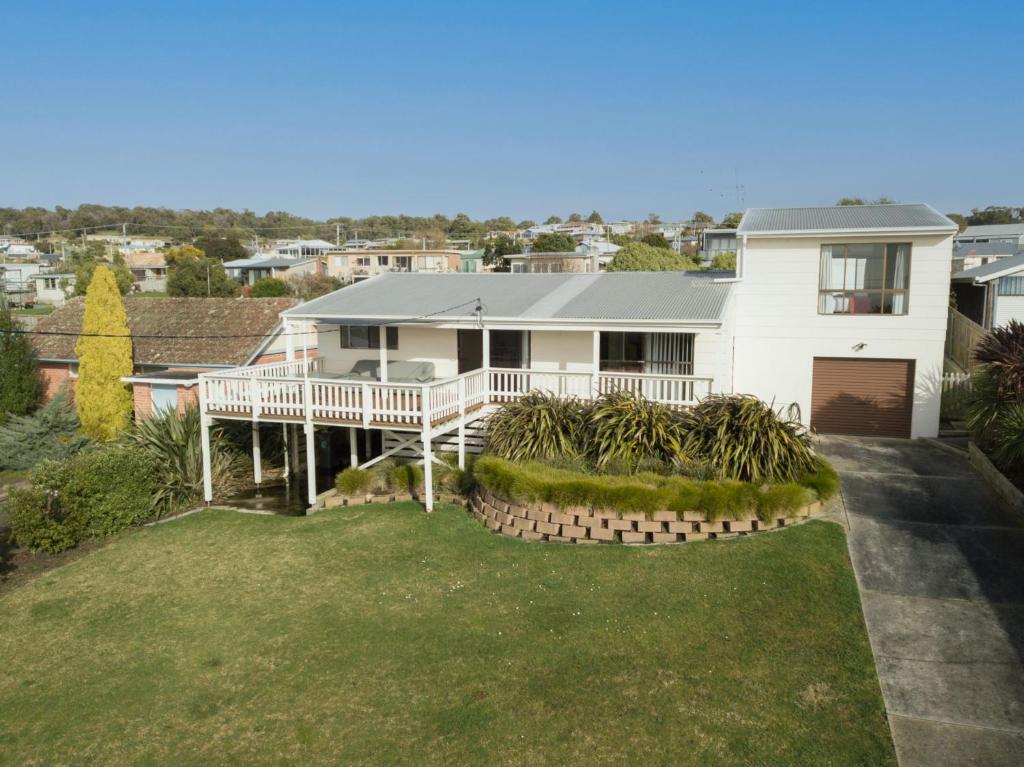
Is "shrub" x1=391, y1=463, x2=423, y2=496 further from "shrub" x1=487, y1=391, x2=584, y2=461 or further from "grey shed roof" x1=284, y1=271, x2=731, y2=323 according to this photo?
"grey shed roof" x1=284, y1=271, x2=731, y2=323

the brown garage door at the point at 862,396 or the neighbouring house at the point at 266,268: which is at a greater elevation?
the neighbouring house at the point at 266,268

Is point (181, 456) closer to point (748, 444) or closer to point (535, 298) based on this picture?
point (535, 298)

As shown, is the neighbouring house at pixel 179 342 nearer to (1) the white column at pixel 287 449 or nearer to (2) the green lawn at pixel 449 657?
(1) the white column at pixel 287 449

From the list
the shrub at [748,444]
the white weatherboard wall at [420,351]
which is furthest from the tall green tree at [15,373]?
the shrub at [748,444]

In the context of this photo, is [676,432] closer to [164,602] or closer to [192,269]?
[164,602]

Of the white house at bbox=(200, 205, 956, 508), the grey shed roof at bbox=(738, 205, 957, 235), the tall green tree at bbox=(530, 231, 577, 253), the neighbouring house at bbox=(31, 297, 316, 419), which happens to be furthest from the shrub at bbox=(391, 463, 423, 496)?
the tall green tree at bbox=(530, 231, 577, 253)

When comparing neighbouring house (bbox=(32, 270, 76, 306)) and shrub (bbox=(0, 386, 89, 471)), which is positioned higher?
neighbouring house (bbox=(32, 270, 76, 306))
